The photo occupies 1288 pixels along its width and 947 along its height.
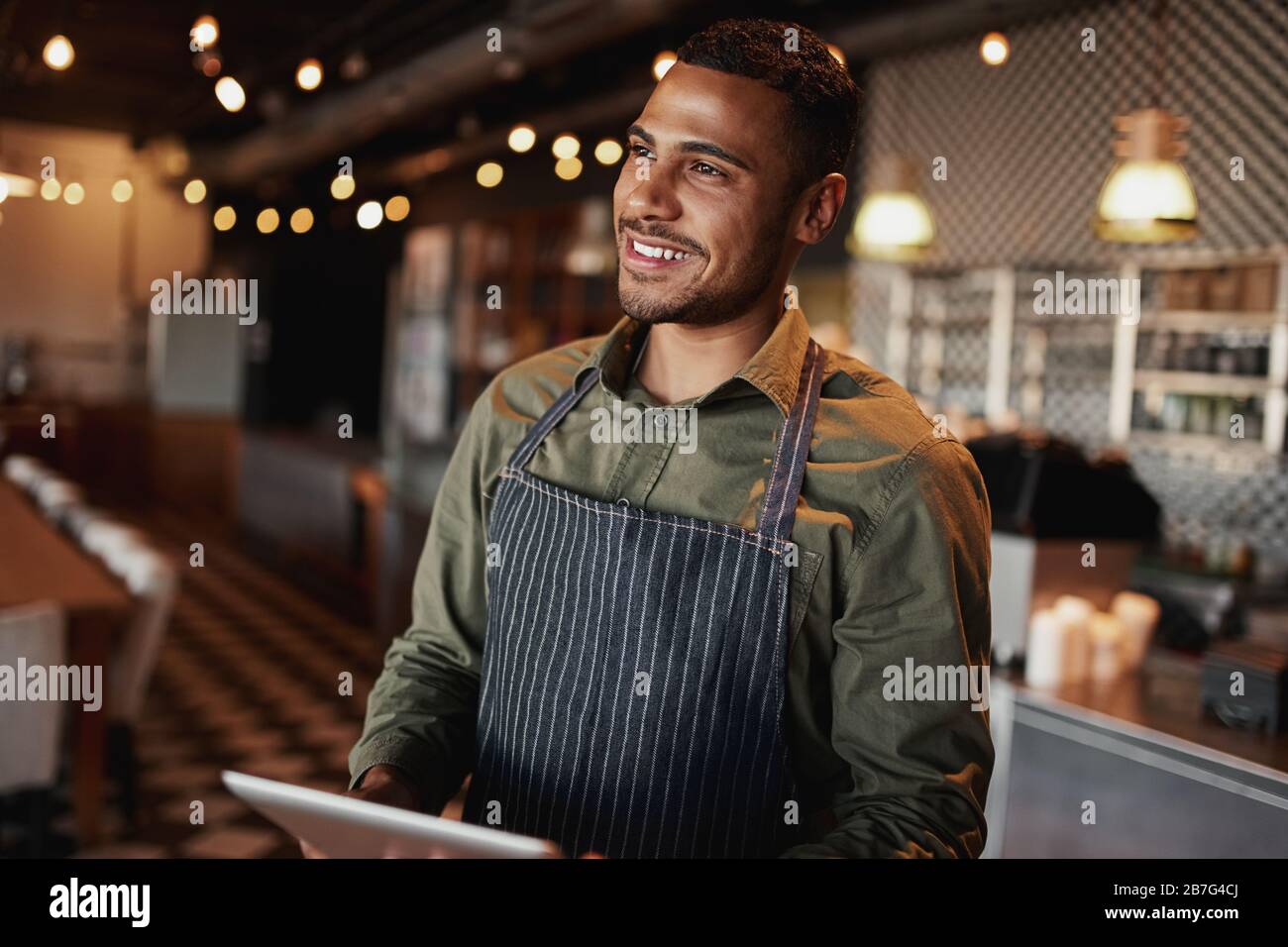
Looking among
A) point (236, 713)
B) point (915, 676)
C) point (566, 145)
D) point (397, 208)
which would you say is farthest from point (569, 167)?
point (915, 676)

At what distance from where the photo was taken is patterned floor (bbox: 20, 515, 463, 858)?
156 inches

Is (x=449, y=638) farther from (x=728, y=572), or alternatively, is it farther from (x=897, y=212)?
(x=897, y=212)

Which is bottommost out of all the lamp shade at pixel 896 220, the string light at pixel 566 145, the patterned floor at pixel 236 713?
the patterned floor at pixel 236 713

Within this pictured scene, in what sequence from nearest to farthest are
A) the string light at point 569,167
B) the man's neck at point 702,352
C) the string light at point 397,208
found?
the man's neck at point 702,352 → the string light at point 569,167 → the string light at point 397,208

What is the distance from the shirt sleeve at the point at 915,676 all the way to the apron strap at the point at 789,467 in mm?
87

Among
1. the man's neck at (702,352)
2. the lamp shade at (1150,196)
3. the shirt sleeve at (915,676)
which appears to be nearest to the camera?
the shirt sleeve at (915,676)

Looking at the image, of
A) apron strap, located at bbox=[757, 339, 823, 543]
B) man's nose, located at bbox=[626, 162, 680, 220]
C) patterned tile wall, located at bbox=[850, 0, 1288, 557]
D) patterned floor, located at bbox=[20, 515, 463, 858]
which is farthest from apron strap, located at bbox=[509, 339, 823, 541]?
patterned tile wall, located at bbox=[850, 0, 1288, 557]

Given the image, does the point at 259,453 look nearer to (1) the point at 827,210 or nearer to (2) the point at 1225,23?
(2) the point at 1225,23

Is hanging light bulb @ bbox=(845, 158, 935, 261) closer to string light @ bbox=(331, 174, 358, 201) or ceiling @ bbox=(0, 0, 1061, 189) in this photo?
ceiling @ bbox=(0, 0, 1061, 189)

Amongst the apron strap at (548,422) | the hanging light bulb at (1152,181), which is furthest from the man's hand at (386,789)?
the hanging light bulb at (1152,181)

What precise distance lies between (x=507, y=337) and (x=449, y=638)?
841 centimetres

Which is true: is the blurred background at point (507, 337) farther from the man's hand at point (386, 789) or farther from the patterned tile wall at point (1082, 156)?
the man's hand at point (386, 789)

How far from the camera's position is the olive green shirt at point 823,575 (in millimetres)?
1210

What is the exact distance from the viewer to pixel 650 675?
4.37ft
